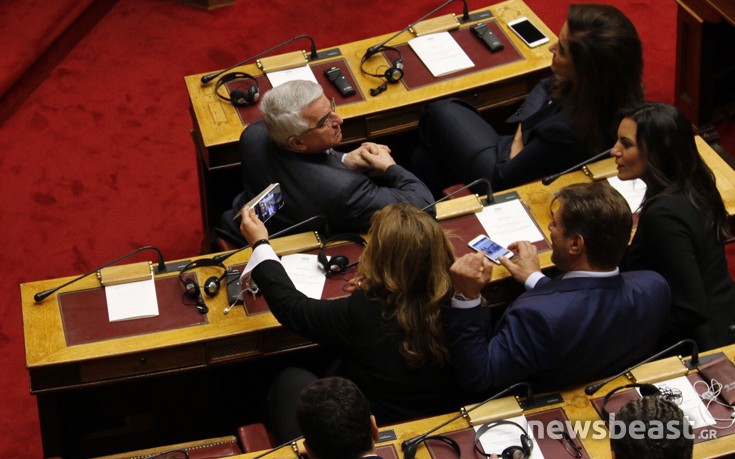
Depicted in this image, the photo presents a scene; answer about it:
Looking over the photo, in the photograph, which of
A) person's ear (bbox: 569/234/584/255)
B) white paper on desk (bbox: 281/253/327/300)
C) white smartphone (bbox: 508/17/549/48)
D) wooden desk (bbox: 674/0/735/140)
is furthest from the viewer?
wooden desk (bbox: 674/0/735/140)

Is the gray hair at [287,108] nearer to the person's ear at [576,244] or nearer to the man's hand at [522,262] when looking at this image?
the man's hand at [522,262]

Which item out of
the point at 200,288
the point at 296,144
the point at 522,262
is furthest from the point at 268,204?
the point at 522,262

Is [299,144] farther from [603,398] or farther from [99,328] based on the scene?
[603,398]

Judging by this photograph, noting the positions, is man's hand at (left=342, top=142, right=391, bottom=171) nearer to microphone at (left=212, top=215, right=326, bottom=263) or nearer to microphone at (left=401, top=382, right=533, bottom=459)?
microphone at (left=212, top=215, right=326, bottom=263)

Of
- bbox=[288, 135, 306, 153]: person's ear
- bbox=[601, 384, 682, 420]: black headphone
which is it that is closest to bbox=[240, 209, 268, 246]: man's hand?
bbox=[288, 135, 306, 153]: person's ear

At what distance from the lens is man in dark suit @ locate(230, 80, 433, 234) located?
13.1 feet

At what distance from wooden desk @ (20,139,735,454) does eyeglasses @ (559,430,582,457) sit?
0.71 metres

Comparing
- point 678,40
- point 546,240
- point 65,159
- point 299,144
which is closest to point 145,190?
point 65,159

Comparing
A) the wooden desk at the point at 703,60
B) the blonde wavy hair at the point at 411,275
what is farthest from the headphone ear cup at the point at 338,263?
the wooden desk at the point at 703,60

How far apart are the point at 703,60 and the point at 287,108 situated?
2282 mm

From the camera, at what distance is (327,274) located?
3883 millimetres

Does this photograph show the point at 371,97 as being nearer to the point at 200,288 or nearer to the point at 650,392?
the point at 200,288

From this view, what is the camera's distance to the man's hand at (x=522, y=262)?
3.72 meters

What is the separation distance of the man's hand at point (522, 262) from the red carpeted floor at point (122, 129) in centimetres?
189
